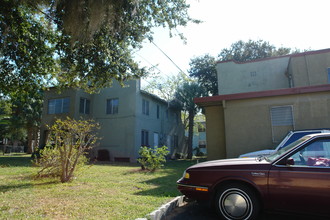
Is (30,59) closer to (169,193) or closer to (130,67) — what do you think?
(130,67)

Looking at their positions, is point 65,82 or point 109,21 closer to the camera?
point 109,21

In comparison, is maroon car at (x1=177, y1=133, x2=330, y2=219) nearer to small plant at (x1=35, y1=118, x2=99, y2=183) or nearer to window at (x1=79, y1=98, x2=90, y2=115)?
small plant at (x1=35, y1=118, x2=99, y2=183)

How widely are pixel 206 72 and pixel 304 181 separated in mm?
24397

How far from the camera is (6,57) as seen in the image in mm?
8828

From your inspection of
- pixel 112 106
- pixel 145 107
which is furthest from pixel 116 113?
pixel 145 107

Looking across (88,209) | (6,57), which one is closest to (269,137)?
(88,209)

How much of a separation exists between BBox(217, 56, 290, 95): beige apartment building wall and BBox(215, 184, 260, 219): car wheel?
49.2ft

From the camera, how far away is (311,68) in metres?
13.5

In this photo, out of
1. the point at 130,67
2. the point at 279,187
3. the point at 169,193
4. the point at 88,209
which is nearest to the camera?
the point at 279,187

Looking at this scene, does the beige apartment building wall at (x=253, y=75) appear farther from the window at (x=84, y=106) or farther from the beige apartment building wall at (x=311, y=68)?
the window at (x=84, y=106)

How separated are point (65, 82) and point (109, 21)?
5.74 m

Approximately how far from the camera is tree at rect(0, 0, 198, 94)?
7.64 meters

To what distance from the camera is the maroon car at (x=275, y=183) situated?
3.46m

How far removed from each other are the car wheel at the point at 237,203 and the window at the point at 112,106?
1617cm
